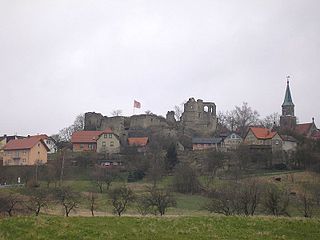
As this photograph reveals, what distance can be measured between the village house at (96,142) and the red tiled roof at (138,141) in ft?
8.31

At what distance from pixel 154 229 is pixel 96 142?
68.1m

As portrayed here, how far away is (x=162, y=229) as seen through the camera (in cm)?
1470

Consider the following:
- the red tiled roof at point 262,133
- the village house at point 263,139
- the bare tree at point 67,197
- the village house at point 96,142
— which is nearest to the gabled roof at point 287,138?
the village house at point 263,139

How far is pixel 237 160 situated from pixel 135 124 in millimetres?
31379

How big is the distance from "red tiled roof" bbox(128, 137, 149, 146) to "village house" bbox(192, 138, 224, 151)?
905 cm

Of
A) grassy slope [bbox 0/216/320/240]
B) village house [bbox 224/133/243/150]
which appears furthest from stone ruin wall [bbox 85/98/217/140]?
grassy slope [bbox 0/216/320/240]

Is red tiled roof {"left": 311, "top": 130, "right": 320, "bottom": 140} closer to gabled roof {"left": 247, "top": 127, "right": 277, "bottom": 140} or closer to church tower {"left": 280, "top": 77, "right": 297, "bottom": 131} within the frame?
gabled roof {"left": 247, "top": 127, "right": 277, "bottom": 140}

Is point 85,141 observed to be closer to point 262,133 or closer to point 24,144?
point 24,144

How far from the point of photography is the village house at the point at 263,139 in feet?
245

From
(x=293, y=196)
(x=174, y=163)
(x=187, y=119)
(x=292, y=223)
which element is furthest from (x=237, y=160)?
(x=292, y=223)

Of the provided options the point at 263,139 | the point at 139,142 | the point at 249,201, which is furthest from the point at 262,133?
the point at 249,201

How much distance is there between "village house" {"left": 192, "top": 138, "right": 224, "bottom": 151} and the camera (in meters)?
81.1

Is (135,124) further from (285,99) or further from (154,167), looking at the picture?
(285,99)

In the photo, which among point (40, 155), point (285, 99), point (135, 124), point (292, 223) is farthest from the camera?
point (285, 99)
